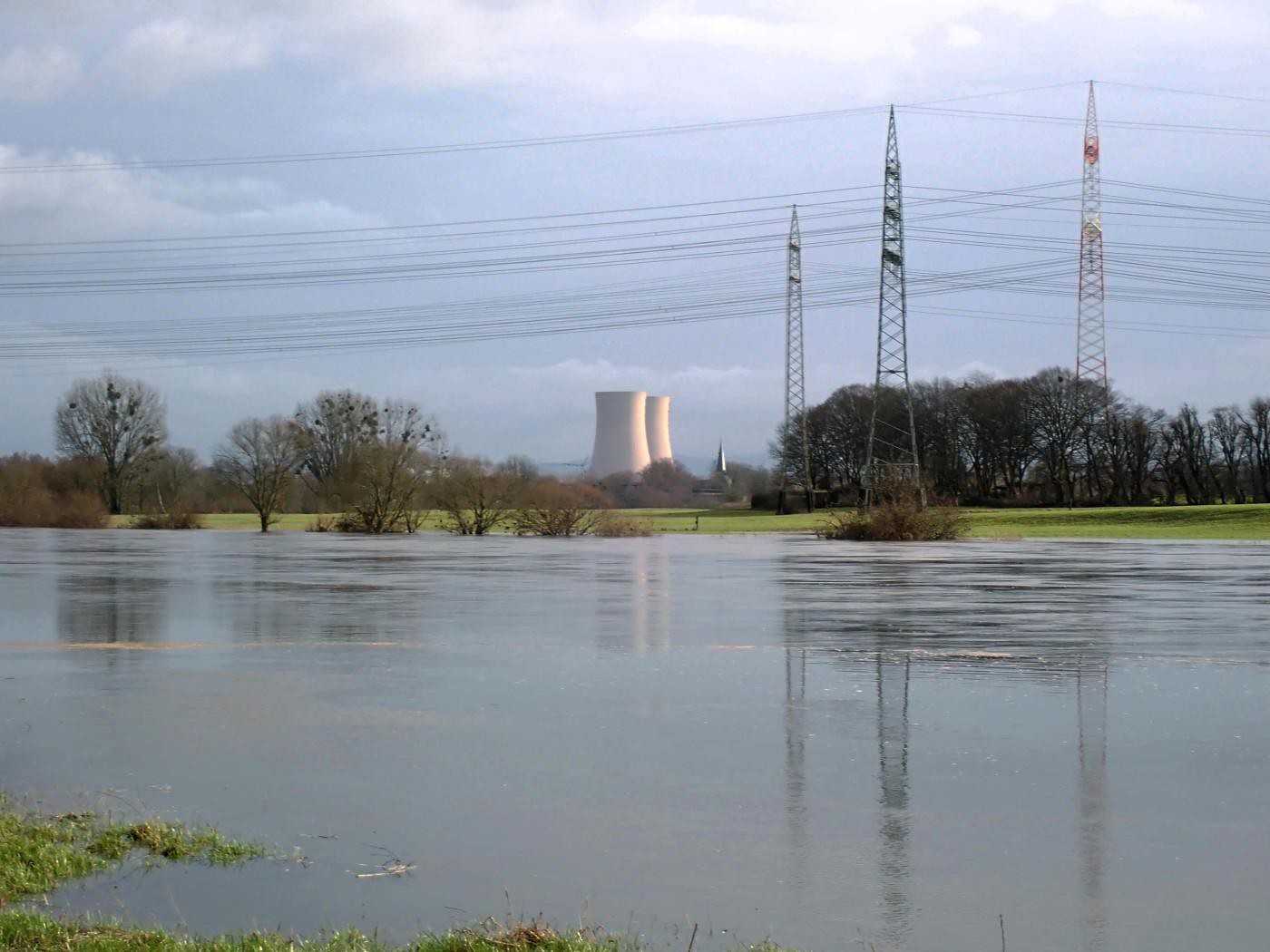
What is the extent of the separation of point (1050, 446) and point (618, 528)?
5031 cm

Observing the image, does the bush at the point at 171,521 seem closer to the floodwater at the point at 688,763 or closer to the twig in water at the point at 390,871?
the floodwater at the point at 688,763

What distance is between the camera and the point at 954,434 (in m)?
105

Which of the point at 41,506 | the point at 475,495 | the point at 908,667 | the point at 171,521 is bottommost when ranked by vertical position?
the point at 908,667

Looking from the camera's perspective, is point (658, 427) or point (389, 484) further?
point (658, 427)

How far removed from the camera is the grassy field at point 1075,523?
5697 centimetres

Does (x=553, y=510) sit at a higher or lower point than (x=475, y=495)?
lower

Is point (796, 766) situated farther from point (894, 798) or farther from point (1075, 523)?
point (1075, 523)

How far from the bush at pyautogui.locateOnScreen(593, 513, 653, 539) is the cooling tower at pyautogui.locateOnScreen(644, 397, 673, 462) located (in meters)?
61.4

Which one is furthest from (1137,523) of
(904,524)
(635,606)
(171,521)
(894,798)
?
(894,798)

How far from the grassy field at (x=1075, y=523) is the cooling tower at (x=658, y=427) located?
1481 inches

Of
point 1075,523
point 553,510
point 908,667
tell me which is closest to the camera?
point 908,667

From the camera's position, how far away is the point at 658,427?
120375 mm

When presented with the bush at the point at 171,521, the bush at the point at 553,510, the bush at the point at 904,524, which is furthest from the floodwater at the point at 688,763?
the bush at the point at 171,521

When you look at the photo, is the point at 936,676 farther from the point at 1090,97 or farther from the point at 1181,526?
the point at 1090,97
